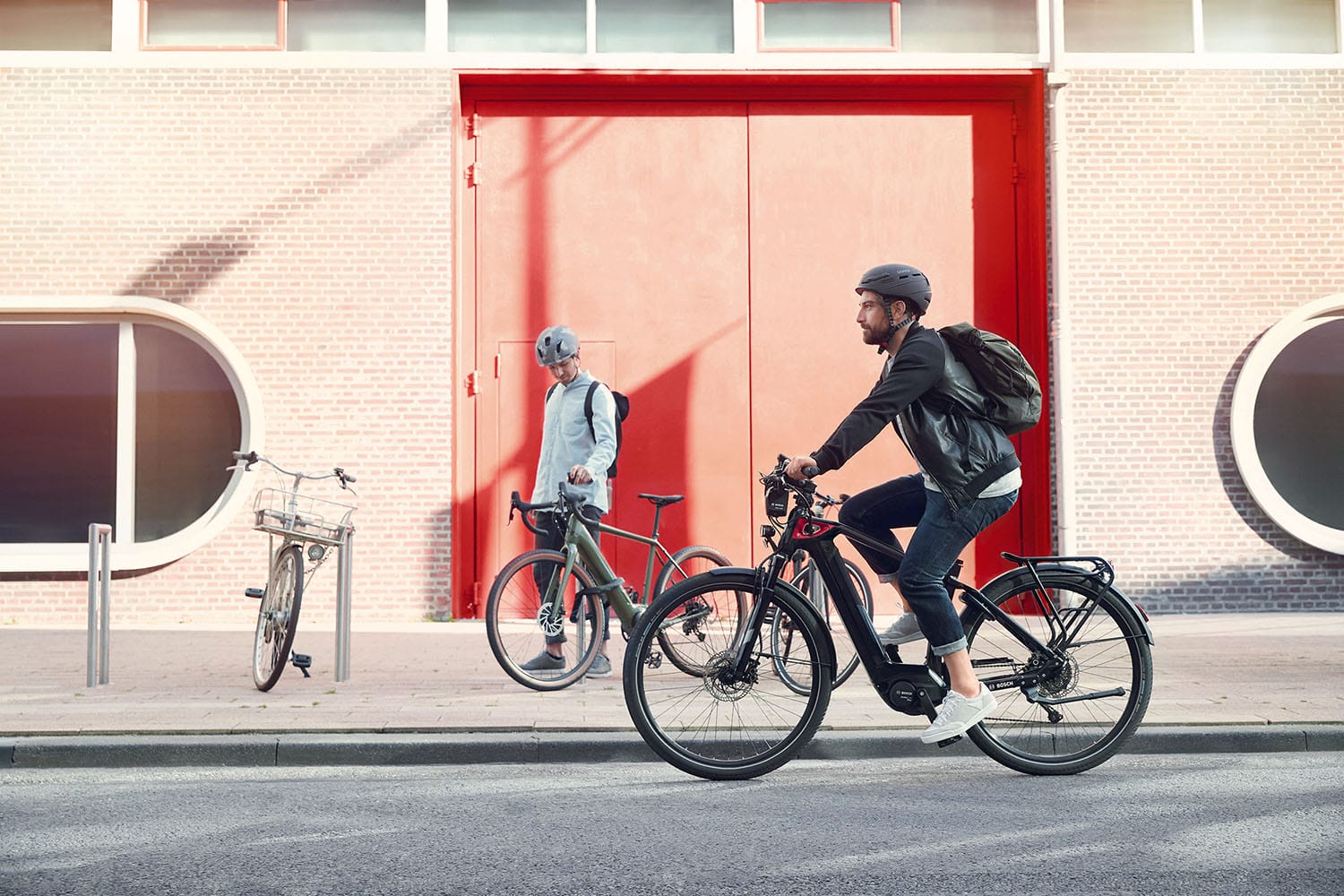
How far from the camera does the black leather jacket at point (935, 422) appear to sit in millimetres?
4801

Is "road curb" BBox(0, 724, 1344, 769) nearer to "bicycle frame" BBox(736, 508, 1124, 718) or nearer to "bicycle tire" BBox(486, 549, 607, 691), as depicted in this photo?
"bicycle frame" BBox(736, 508, 1124, 718)

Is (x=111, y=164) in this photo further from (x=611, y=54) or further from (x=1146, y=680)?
(x=1146, y=680)

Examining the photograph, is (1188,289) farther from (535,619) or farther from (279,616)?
(279,616)

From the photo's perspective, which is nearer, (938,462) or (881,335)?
(938,462)

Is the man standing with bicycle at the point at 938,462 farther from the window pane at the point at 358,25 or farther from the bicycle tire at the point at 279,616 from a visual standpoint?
the window pane at the point at 358,25

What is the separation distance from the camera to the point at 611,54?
35.6 feet

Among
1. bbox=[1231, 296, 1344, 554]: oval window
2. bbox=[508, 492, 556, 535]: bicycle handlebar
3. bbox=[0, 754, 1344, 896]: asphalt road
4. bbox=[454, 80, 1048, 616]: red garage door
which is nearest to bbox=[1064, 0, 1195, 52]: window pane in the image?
bbox=[454, 80, 1048, 616]: red garage door

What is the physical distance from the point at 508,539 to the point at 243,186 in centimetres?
353

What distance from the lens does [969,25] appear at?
1109cm

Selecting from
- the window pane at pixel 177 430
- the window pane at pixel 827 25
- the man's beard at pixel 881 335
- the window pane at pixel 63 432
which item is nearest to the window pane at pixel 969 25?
the window pane at pixel 827 25

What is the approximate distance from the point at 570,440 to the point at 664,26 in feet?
16.1

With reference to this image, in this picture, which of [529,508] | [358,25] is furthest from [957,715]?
[358,25]

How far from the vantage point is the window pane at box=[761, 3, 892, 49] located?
1102 cm

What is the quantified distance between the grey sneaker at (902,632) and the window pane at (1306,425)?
23.7 ft
